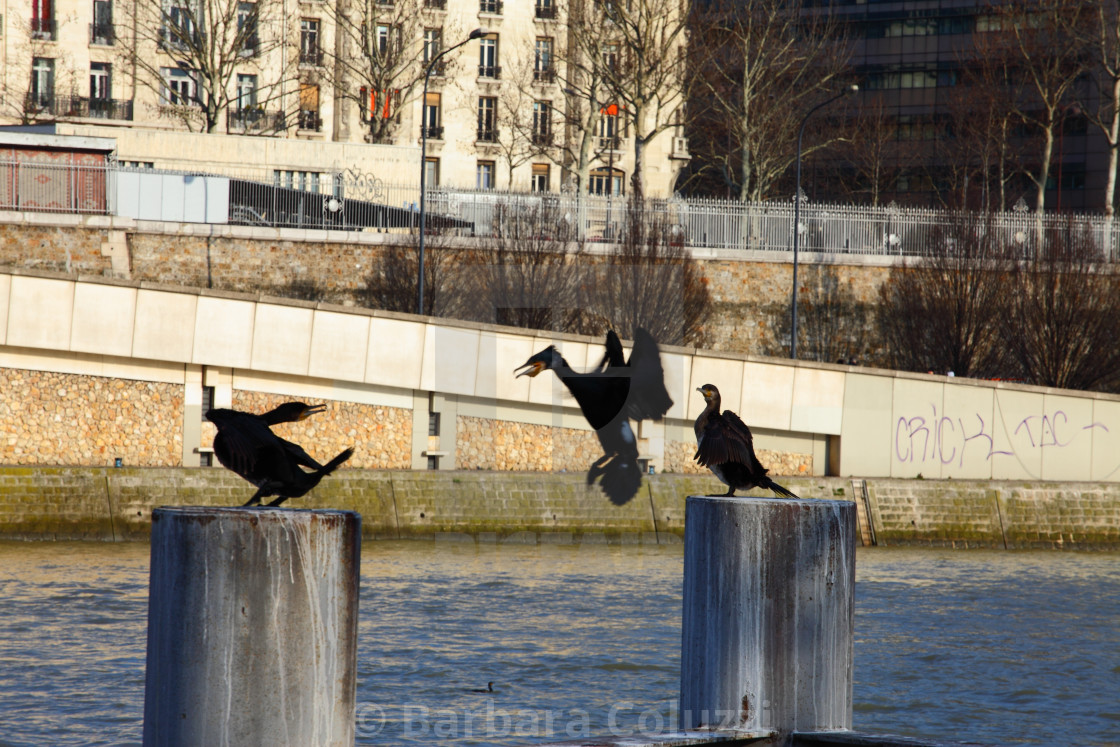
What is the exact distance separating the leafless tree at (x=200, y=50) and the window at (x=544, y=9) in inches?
497

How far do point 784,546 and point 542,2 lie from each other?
62277 millimetres

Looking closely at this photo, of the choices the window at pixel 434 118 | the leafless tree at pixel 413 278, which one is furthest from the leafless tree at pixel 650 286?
the window at pixel 434 118

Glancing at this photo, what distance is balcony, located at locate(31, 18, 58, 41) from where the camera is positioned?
56.0 m

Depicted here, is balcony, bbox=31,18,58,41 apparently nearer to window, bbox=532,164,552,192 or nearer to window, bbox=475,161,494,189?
window, bbox=475,161,494,189

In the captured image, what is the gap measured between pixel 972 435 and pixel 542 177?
40.7 m

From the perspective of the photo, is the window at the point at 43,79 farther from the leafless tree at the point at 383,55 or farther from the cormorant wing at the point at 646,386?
the cormorant wing at the point at 646,386

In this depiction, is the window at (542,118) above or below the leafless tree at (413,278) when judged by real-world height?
above

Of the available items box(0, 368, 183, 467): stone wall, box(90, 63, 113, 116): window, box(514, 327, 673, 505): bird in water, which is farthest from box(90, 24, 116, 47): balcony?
box(514, 327, 673, 505): bird in water

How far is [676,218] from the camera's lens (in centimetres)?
4091

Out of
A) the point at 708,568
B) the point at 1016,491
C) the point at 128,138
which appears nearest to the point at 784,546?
the point at 708,568

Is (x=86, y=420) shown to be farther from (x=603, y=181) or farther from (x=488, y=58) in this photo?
(x=603, y=181)

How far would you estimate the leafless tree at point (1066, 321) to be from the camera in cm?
3688

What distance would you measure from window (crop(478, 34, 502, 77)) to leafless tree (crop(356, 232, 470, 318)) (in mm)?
29960

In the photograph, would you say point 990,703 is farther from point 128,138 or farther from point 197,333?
point 128,138
